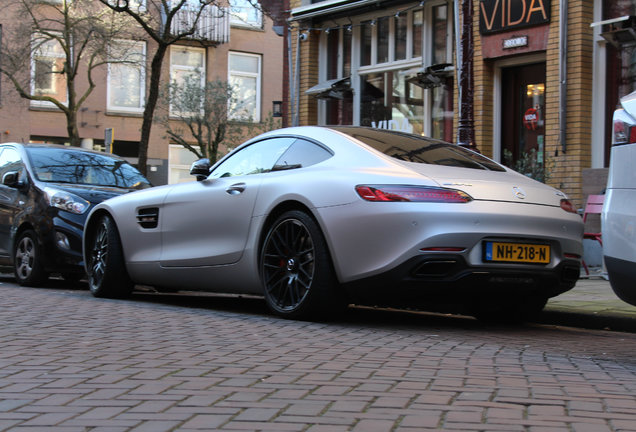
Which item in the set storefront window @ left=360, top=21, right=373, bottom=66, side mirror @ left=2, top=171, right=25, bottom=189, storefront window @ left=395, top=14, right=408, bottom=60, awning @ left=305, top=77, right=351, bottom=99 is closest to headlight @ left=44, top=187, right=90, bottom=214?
side mirror @ left=2, top=171, right=25, bottom=189

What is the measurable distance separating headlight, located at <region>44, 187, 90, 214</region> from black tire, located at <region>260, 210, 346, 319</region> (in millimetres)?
3730

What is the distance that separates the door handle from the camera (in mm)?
6836

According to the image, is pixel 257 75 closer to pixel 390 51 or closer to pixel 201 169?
pixel 390 51

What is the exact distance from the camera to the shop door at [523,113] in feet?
46.7

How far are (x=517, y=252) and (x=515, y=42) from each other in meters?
9.03

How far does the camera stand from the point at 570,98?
43.5ft

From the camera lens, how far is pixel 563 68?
13266mm

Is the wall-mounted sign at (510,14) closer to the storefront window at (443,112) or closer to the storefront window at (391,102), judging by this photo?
the storefront window at (443,112)

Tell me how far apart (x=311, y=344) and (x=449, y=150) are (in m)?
2.33

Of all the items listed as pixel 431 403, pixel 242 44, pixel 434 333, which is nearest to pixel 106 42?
pixel 242 44

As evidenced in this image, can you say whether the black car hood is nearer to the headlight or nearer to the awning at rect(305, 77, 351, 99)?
the headlight

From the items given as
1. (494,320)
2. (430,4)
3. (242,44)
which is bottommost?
(494,320)

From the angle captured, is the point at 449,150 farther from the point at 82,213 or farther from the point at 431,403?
the point at 82,213

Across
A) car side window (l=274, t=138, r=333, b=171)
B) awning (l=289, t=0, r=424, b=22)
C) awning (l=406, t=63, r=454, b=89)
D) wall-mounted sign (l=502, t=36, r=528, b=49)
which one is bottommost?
car side window (l=274, t=138, r=333, b=171)
